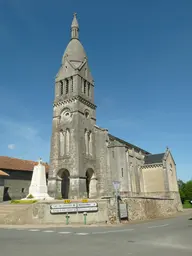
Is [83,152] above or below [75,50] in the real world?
below

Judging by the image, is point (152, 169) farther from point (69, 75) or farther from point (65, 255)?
point (65, 255)

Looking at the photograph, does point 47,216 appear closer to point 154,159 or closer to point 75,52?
point 75,52

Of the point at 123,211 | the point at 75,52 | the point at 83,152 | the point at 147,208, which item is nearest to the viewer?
the point at 123,211

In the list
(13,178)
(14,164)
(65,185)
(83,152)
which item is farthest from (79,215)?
(14,164)

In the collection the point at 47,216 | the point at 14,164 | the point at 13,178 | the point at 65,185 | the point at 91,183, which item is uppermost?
the point at 14,164

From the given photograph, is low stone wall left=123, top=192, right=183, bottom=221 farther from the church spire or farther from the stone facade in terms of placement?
the church spire

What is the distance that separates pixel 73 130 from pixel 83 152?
157 inches

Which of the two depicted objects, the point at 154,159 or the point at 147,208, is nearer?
the point at 147,208

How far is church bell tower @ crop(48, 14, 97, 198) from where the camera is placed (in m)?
33.5

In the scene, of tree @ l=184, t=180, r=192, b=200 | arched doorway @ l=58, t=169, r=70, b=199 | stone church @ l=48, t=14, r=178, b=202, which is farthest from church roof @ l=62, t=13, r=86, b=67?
tree @ l=184, t=180, r=192, b=200

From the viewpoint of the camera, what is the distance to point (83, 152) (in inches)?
1367

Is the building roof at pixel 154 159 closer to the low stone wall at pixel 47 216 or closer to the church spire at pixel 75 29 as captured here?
the low stone wall at pixel 47 216

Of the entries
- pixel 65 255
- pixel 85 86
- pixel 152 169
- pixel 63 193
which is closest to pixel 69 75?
pixel 85 86

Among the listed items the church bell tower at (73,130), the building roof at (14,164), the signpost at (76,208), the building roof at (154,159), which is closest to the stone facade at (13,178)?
the building roof at (14,164)
